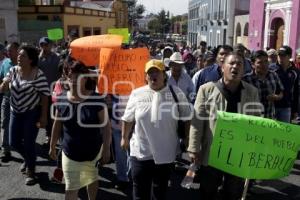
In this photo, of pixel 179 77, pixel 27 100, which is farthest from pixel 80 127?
pixel 179 77

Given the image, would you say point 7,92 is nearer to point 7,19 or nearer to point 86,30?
point 7,19

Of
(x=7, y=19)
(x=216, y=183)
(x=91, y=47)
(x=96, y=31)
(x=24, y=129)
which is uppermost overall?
(x=7, y=19)

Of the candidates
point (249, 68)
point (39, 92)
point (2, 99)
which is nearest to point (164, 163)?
point (39, 92)

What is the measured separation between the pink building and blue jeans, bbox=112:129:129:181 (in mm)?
15108

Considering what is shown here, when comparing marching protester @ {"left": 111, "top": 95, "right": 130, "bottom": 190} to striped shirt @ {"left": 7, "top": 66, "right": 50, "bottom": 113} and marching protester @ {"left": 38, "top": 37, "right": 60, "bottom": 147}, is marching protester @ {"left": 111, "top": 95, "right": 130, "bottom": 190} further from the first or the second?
marching protester @ {"left": 38, "top": 37, "right": 60, "bottom": 147}

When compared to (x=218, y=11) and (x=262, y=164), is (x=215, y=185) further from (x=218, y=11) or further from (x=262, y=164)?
(x=218, y=11)

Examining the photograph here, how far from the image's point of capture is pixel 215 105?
11.8ft

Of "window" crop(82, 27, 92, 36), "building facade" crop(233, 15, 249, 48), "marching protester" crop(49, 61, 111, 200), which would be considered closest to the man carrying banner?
"marching protester" crop(49, 61, 111, 200)

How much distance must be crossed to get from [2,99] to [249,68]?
3831 millimetres

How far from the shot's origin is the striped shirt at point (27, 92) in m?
5.04

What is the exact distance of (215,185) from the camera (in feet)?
12.3

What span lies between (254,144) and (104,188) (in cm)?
238

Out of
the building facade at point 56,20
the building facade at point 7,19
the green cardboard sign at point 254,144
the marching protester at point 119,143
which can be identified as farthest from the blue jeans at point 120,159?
the building facade at point 56,20

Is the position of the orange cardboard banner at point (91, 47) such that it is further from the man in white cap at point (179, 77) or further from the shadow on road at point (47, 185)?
the shadow on road at point (47, 185)
